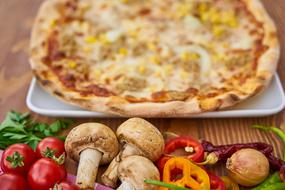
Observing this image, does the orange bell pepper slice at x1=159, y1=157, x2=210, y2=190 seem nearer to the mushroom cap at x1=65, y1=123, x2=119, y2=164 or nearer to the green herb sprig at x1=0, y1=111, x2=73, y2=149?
the mushroom cap at x1=65, y1=123, x2=119, y2=164

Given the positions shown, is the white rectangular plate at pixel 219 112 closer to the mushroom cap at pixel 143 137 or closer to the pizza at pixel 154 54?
the pizza at pixel 154 54

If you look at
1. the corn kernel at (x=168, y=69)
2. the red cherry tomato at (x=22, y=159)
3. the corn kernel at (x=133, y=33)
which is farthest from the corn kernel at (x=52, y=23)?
the red cherry tomato at (x=22, y=159)

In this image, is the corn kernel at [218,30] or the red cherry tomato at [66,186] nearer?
the red cherry tomato at [66,186]

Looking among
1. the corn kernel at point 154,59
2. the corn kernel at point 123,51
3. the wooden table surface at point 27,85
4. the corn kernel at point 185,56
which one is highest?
the corn kernel at point 123,51

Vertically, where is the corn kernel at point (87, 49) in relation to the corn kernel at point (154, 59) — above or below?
above

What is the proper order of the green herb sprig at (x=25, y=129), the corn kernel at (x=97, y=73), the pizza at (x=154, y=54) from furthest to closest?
the corn kernel at (x=97, y=73), the pizza at (x=154, y=54), the green herb sprig at (x=25, y=129)

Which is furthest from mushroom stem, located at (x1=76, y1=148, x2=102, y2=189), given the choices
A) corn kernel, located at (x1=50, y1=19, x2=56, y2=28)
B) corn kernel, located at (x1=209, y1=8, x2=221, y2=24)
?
corn kernel, located at (x1=209, y1=8, x2=221, y2=24)

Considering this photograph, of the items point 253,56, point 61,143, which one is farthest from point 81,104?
point 253,56

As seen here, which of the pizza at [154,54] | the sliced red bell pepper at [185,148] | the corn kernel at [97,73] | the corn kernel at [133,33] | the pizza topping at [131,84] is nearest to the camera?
the sliced red bell pepper at [185,148]

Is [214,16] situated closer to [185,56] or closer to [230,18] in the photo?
[230,18]
